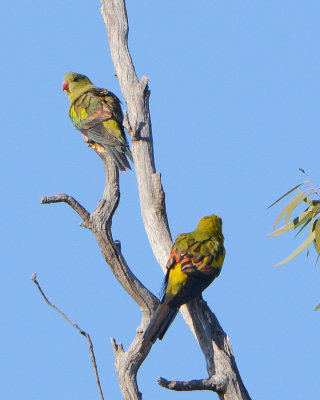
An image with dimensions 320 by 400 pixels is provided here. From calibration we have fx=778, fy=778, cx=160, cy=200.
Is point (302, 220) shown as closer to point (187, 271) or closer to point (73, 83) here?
point (187, 271)

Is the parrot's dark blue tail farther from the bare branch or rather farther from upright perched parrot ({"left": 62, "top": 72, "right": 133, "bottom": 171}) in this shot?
upright perched parrot ({"left": 62, "top": 72, "right": 133, "bottom": 171})

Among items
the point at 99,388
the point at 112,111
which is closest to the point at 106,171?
the point at 112,111

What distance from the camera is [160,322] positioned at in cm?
595

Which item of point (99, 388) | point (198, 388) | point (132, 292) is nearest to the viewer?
point (99, 388)

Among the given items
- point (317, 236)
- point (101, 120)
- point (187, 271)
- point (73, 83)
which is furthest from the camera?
point (73, 83)

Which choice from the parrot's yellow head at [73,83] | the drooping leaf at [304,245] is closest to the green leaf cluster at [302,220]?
the drooping leaf at [304,245]

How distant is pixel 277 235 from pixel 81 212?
162cm

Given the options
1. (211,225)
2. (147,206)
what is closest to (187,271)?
(147,206)

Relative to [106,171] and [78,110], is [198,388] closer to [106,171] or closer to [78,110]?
[106,171]

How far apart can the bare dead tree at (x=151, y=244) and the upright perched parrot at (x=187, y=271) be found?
12cm

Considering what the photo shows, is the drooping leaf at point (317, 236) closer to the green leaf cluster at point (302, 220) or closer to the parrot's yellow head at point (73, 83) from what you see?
the green leaf cluster at point (302, 220)

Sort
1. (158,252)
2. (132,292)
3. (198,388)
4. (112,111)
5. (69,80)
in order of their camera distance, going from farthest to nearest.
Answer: (69,80) → (112,111) → (158,252) → (132,292) → (198,388)

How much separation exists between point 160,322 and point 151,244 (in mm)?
900

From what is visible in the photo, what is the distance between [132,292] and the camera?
607 cm
